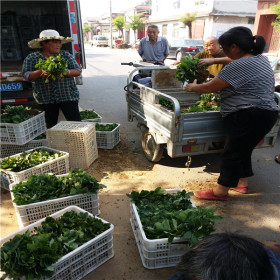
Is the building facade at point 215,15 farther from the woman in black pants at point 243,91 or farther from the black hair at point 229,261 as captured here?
the black hair at point 229,261

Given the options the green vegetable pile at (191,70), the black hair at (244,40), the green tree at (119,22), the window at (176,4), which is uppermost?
the window at (176,4)

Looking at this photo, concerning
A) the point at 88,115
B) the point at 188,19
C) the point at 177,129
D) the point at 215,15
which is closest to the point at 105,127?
the point at 88,115

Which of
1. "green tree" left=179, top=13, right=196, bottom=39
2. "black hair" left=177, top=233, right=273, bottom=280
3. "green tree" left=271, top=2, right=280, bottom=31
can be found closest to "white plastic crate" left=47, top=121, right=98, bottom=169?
"black hair" left=177, top=233, right=273, bottom=280

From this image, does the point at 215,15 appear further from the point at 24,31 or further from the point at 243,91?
the point at 243,91

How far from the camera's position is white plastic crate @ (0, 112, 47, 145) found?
3594 mm

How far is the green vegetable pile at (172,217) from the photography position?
2.11m

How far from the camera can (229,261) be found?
103 centimetres

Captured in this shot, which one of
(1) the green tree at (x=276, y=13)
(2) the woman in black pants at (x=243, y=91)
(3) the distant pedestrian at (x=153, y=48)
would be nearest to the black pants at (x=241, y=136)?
(2) the woman in black pants at (x=243, y=91)

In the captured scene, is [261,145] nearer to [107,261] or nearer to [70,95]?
[107,261]

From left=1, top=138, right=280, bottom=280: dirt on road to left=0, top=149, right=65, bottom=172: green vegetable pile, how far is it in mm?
482

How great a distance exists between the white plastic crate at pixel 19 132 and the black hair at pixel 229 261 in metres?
3.26

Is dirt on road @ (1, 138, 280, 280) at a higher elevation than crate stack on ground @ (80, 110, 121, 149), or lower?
lower

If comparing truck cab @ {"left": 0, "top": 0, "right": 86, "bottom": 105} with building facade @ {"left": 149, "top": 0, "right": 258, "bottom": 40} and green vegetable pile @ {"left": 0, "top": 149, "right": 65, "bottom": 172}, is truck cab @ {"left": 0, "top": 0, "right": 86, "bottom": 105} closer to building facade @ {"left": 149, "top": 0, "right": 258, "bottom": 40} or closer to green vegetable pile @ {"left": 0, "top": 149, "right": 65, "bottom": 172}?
green vegetable pile @ {"left": 0, "top": 149, "right": 65, "bottom": 172}

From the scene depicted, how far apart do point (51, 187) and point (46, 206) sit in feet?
0.76
